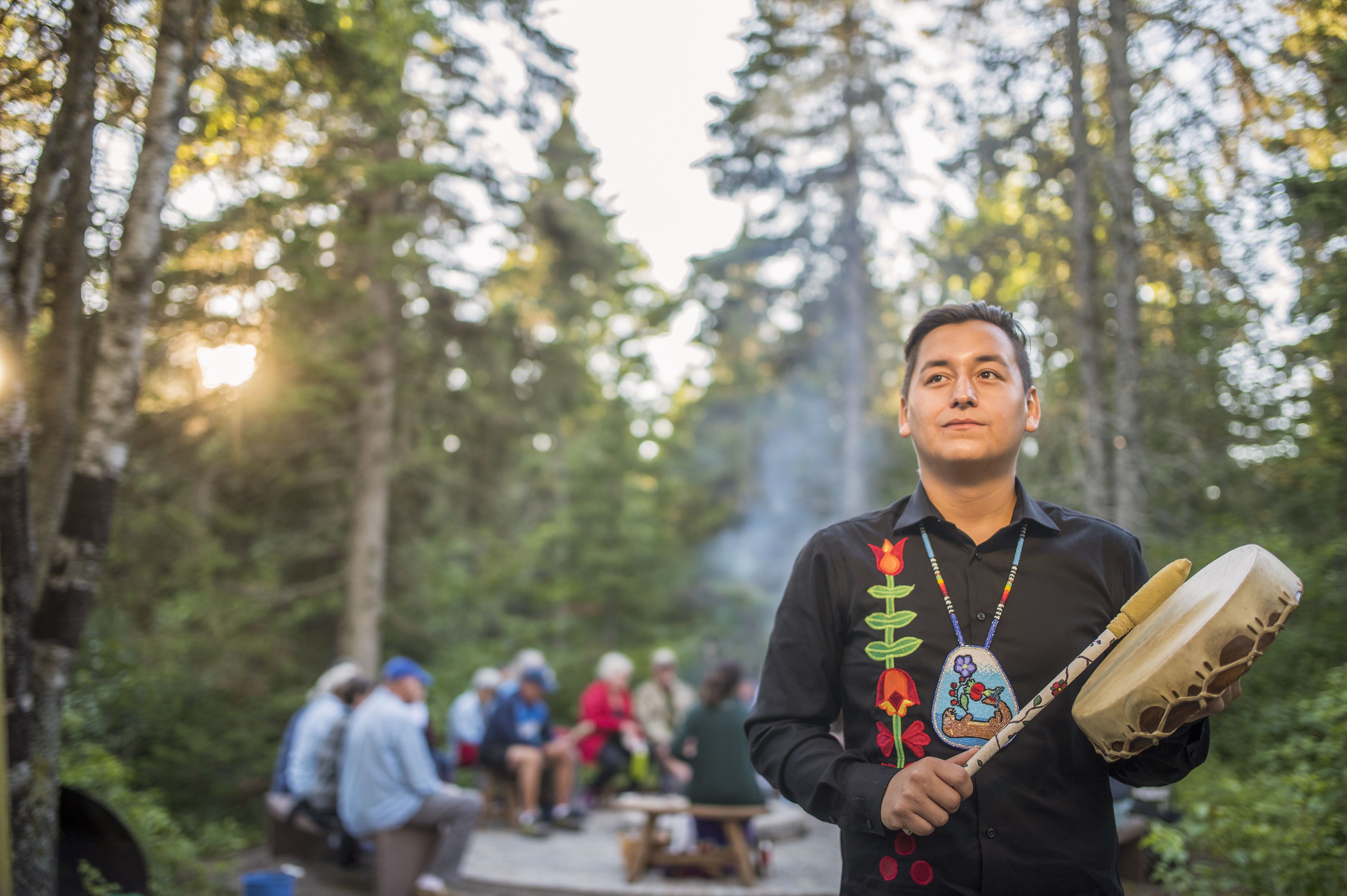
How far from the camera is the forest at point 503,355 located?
5.21 metres

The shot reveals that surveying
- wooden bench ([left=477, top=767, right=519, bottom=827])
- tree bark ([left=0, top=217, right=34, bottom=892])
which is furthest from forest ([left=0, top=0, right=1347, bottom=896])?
wooden bench ([left=477, top=767, right=519, bottom=827])

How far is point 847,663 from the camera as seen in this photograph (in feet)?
6.76

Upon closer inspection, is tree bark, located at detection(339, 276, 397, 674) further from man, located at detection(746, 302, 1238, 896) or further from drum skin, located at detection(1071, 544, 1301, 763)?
drum skin, located at detection(1071, 544, 1301, 763)

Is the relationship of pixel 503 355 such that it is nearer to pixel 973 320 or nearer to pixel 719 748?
pixel 719 748

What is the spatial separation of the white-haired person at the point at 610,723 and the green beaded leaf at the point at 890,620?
10.4 meters

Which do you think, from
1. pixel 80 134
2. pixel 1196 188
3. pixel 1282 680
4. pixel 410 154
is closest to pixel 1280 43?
pixel 1196 188

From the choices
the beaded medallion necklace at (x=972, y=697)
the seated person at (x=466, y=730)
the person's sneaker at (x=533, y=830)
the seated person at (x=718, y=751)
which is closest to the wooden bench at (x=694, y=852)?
the seated person at (x=718, y=751)

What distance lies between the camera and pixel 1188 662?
1.79 meters

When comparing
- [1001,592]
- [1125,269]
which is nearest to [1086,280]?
[1125,269]

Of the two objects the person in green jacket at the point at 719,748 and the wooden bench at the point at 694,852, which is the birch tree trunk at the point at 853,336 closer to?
the person in green jacket at the point at 719,748

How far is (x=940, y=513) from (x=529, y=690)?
9.88 meters

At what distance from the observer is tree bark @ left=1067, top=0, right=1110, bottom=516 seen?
34.7 feet

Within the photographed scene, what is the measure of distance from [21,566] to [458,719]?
8792 millimetres

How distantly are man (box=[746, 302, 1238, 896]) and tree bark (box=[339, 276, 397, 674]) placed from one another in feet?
41.3
